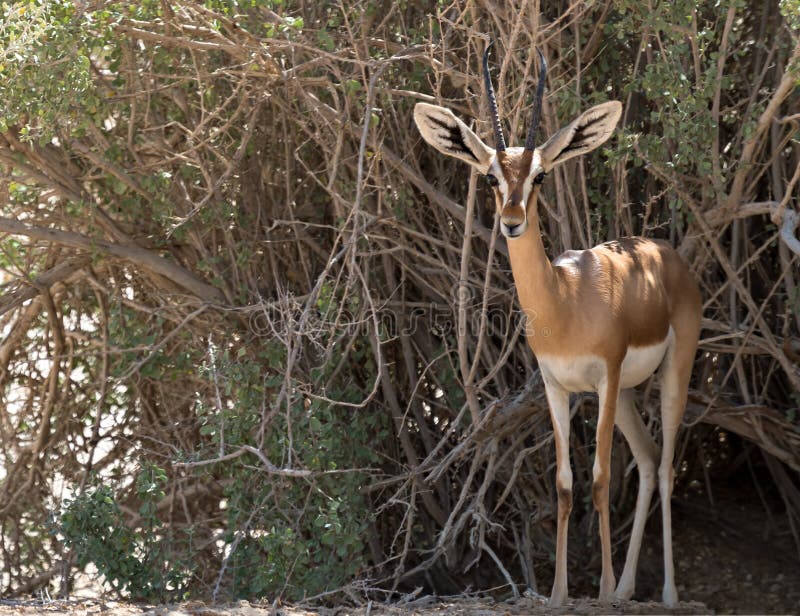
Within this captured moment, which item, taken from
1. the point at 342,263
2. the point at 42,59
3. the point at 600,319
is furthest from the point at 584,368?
the point at 42,59

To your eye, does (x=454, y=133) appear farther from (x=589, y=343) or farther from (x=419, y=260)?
(x=419, y=260)

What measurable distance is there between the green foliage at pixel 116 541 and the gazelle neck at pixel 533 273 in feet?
6.44

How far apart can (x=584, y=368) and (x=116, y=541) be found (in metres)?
2.35

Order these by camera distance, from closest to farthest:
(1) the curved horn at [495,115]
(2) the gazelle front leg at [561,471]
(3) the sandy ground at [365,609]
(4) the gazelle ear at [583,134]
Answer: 1. (3) the sandy ground at [365,609]
2. (1) the curved horn at [495,115]
3. (4) the gazelle ear at [583,134]
4. (2) the gazelle front leg at [561,471]

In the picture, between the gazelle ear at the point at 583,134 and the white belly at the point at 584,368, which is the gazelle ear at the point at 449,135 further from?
the white belly at the point at 584,368

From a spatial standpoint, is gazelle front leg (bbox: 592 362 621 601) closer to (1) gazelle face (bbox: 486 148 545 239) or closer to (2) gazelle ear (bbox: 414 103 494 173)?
(1) gazelle face (bbox: 486 148 545 239)

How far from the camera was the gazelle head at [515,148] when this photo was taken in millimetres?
4762

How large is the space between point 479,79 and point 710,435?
3.09 metres

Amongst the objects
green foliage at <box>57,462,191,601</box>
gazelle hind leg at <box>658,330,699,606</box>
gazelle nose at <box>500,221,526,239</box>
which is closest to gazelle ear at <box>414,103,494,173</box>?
gazelle nose at <box>500,221,526,239</box>

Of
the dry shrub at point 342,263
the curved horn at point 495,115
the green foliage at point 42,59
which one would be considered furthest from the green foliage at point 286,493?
the curved horn at point 495,115

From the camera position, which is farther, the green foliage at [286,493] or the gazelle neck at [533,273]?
the green foliage at [286,493]

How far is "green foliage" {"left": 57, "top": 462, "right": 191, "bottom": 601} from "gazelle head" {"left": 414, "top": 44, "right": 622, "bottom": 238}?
6.91 ft

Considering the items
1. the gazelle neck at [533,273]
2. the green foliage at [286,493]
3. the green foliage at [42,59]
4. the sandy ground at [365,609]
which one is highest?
the green foliage at [42,59]

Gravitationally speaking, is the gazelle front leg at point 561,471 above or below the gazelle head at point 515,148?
below
